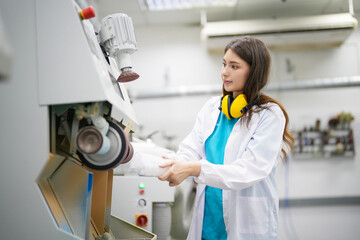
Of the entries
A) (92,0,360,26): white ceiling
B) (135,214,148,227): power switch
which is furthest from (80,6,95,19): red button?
(92,0,360,26): white ceiling

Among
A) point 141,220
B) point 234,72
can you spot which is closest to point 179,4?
point 234,72

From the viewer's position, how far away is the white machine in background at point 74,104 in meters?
0.65

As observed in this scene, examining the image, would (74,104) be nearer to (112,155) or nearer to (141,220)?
(112,155)

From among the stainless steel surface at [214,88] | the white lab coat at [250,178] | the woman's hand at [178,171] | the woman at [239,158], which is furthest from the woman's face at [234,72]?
the stainless steel surface at [214,88]

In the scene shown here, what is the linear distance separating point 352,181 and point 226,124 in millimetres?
3130

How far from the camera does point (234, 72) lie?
115 centimetres

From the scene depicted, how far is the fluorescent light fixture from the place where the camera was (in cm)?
298

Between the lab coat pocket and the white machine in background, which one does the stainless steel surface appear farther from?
the white machine in background

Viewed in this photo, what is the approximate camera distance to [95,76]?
25.5 inches

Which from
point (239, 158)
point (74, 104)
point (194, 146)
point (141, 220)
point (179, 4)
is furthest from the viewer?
point (179, 4)

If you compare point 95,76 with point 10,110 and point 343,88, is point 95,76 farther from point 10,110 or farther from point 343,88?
point 343,88

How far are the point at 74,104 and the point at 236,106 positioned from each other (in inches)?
25.8

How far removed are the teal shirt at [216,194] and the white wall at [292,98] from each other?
7.61 ft

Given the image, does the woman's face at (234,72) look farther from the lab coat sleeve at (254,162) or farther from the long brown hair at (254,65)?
the lab coat sleeve at (254,162)
